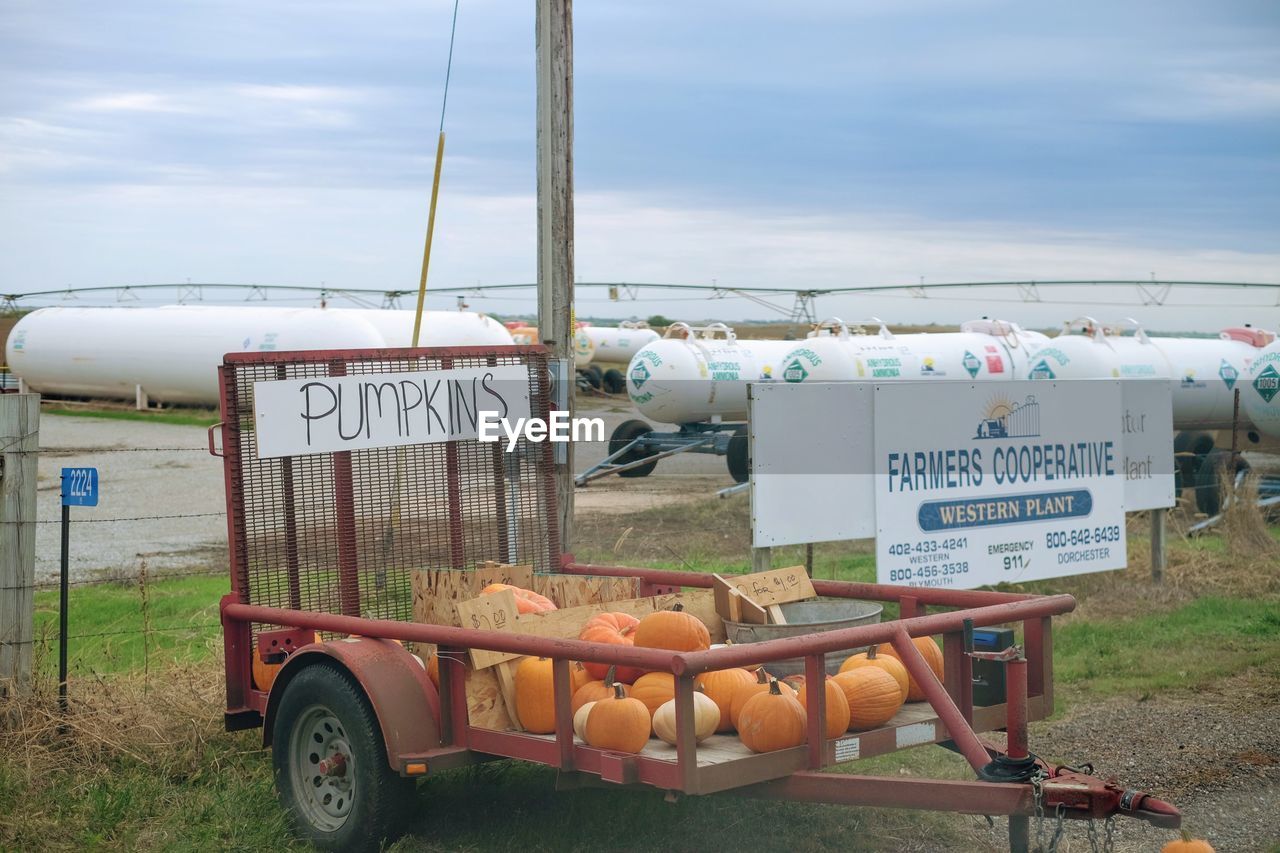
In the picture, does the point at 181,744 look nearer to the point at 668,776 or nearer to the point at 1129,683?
the point at 668,776

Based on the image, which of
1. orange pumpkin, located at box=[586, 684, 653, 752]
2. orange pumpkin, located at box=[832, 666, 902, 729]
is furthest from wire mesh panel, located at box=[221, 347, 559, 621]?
orange pumpkin, located at box=[832, 666, 902, 729]

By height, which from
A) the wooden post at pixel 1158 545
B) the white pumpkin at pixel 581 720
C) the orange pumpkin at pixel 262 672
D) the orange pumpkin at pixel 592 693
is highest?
the orange pumpkin at pixel 592 693

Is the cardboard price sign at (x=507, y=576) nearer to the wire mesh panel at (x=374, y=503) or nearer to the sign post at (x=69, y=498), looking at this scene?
the wire mesh panel at (x=374, y=503)

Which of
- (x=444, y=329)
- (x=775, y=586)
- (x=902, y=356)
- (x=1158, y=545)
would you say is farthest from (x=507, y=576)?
(x=444, y=329)

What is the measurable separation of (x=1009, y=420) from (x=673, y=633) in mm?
5645

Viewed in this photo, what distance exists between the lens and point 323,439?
6059 millimetres

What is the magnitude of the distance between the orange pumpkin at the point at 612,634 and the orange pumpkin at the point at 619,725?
14 centimetres

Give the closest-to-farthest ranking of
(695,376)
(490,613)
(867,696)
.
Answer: (867,696)
(490,613)
(695,376)

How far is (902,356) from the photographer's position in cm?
2053

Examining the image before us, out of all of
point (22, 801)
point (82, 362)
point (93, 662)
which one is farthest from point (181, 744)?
point (82, 362)

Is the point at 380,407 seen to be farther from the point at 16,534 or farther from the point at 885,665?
the point at 885,665

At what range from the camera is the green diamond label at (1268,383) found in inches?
755

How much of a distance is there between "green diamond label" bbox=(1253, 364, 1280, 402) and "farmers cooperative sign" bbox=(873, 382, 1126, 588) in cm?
1008

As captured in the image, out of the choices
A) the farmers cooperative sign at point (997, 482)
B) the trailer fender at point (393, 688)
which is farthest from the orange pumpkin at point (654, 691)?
the farmers cooperative sign at point (997, 482)
